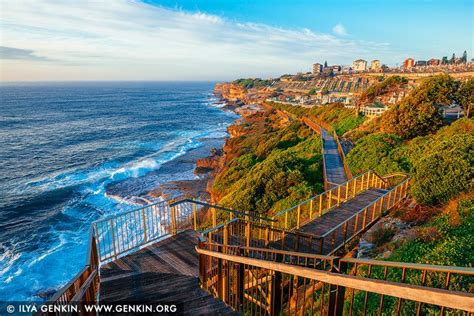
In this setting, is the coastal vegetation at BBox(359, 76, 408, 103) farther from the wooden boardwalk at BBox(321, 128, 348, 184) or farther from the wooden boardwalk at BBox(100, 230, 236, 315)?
the wooden boardwalk at BBox(100, 230, 236, 315)

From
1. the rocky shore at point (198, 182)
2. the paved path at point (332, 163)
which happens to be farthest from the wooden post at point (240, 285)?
the rocky shore at point (198, 182)

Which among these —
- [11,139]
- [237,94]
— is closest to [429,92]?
[11,139]

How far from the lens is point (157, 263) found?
24.4ft

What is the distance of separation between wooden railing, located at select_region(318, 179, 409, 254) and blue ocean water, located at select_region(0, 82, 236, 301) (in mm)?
14057

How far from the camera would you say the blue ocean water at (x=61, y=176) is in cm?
1731

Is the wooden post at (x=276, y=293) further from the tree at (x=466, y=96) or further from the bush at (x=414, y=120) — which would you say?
the tree at (x=466, y=96)

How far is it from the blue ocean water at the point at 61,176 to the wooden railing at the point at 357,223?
14057 mm

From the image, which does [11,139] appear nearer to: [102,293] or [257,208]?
[257,208]

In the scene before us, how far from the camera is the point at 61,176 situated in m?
33.2

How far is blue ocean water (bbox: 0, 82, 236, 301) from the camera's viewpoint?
17312mm

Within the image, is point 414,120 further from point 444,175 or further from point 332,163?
point 444,175

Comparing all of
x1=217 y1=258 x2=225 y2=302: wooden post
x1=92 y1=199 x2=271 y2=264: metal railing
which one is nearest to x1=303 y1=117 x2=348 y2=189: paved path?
x1=92 y1=199 x2=271 y2=264: metal railing

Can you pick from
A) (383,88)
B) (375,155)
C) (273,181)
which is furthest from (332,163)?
(383,88)

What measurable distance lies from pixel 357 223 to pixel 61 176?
3242 centimetres
